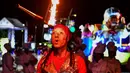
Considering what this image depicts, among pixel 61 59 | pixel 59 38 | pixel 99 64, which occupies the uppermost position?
pixel 59 38

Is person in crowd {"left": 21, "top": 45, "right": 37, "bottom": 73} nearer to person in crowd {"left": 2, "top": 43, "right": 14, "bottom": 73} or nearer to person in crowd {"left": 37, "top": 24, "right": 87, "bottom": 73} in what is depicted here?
person in crowd {"left": 2, "top": 43, "right": 14, "bottom": 73}

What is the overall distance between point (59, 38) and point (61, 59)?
24cm

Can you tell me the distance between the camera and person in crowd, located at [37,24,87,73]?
3.58 metres

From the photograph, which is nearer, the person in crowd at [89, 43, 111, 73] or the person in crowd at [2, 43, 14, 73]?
the person in crowd at [89, 43, 111, 73]

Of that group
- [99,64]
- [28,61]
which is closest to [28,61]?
[28,61]

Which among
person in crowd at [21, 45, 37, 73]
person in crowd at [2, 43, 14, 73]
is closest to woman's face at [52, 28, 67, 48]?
person in crowd at [21, 45, 37, 73]

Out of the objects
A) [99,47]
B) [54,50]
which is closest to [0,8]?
[99,47]

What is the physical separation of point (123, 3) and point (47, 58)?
39269 mm

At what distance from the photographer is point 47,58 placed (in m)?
3.70

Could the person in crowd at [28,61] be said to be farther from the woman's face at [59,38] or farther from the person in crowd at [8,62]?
the woman's face at [59,38]

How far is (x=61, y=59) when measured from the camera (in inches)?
143

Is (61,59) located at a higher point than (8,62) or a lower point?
higher

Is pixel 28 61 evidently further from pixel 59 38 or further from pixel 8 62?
pixel 59 38

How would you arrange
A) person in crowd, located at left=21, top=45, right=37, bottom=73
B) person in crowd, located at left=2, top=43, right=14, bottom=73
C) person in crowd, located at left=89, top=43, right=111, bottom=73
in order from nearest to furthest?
person in crowd, located at left=89, top=43, right=111, bottom=73
person in crowd, located at left=21, top=45, right=37, bottom=73
person in crowd, located at left=2, top=43, right=14, bottom=73
